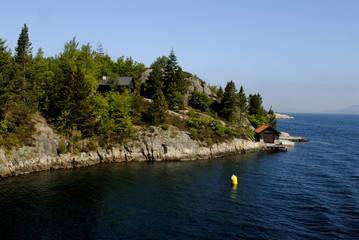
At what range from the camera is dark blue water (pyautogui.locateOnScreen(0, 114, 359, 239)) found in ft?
77.4

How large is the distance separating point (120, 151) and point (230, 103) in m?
43.0

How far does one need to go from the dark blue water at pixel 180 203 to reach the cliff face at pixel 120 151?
2.75 meters

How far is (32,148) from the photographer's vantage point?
139ft

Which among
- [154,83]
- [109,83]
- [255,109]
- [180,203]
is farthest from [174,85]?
[180,203]

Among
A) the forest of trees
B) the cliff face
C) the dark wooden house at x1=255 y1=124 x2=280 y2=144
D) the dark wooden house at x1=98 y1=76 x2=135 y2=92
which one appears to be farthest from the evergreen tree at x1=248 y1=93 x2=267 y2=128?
the dark wooden house at x1=98 y1=76 x2=135 y2=92

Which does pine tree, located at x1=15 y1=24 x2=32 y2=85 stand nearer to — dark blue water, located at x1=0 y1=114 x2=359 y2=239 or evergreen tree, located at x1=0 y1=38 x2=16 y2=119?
evergreen tree, located at x1=0 y1=38 x2=16 y2=119

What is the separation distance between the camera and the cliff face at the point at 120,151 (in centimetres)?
4056

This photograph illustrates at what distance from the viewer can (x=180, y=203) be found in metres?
30.4

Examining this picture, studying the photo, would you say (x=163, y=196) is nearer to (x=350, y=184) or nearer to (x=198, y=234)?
(x=198, y=234)

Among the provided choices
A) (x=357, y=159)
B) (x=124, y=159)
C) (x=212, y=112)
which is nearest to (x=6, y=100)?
(x=124, y=159)

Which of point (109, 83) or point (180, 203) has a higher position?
point (109, 83)

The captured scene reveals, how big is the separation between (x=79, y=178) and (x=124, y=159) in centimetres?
1396

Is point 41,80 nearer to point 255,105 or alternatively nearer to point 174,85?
point 174,85

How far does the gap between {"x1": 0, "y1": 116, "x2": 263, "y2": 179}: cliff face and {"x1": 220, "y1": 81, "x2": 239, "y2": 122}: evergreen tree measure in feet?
44.5
